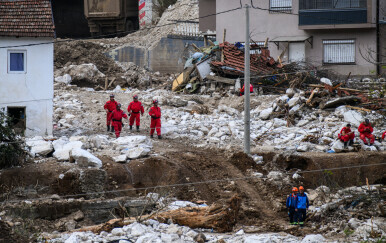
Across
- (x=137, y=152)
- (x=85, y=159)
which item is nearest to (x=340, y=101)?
(x=137, y=152)

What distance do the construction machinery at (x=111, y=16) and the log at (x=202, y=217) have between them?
22.4m

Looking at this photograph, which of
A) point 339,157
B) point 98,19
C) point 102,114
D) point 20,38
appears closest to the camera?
point 339,157

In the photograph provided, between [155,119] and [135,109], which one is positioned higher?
[135,109]

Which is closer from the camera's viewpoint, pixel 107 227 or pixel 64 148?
pixel 107 227

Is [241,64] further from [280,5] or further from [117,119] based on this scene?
[117,119]

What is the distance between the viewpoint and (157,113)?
68.1 feet

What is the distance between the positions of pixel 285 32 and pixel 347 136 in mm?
11989

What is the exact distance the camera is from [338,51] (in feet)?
99.7

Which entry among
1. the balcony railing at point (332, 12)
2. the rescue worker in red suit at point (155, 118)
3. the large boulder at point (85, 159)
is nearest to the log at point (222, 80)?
the balcony railing at point (332, 12)

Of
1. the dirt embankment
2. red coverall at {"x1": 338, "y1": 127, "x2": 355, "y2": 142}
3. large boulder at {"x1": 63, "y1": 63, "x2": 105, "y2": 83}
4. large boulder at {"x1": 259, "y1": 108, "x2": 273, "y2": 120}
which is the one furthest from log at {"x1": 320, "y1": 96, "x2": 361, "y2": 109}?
large boulder at {"x1": 63, "y1": 63, "x2": 105, "y2": 83}

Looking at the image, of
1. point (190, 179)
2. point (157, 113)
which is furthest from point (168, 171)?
point (157, 113)

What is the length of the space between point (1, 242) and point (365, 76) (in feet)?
67.6

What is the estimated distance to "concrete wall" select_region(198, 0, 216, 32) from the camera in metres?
36.2

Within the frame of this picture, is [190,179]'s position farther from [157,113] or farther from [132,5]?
[132,5]
